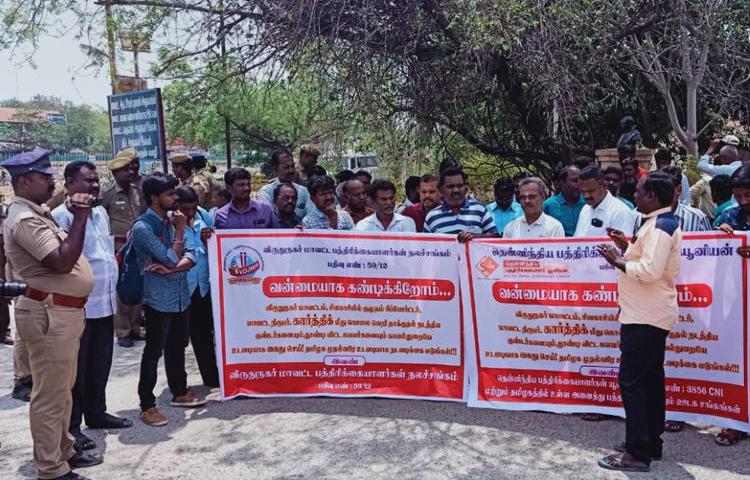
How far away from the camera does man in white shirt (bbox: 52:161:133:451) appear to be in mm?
4590

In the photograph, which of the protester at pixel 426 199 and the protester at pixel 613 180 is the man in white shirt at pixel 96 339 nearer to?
the protester at pixel 426 199

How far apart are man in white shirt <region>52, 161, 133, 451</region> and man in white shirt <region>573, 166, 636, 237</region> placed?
3.39 metres

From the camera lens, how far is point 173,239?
16.7 feet

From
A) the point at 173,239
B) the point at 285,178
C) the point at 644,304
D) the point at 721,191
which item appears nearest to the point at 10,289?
the point at 173,239

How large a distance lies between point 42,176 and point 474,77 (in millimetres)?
5273

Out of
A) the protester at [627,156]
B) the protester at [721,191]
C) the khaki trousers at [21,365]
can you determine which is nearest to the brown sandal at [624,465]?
the protester at [721,191]

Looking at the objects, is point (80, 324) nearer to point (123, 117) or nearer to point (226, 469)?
point (226, 469)

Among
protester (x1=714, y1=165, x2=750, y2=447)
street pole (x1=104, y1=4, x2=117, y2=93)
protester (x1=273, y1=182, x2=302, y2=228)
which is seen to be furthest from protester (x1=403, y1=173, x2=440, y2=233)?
street pole (x1=104, y1=4, x2=117, y2=93)

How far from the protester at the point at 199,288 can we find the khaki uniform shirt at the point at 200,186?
8.57ft

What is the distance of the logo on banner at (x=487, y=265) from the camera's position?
4.96 meters

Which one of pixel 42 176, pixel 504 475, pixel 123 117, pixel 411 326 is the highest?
pixel 123 117

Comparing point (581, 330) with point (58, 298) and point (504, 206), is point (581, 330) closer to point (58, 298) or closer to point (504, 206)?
point (504, 206)

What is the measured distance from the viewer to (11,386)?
242 inches

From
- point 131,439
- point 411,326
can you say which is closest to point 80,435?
point 131,439
